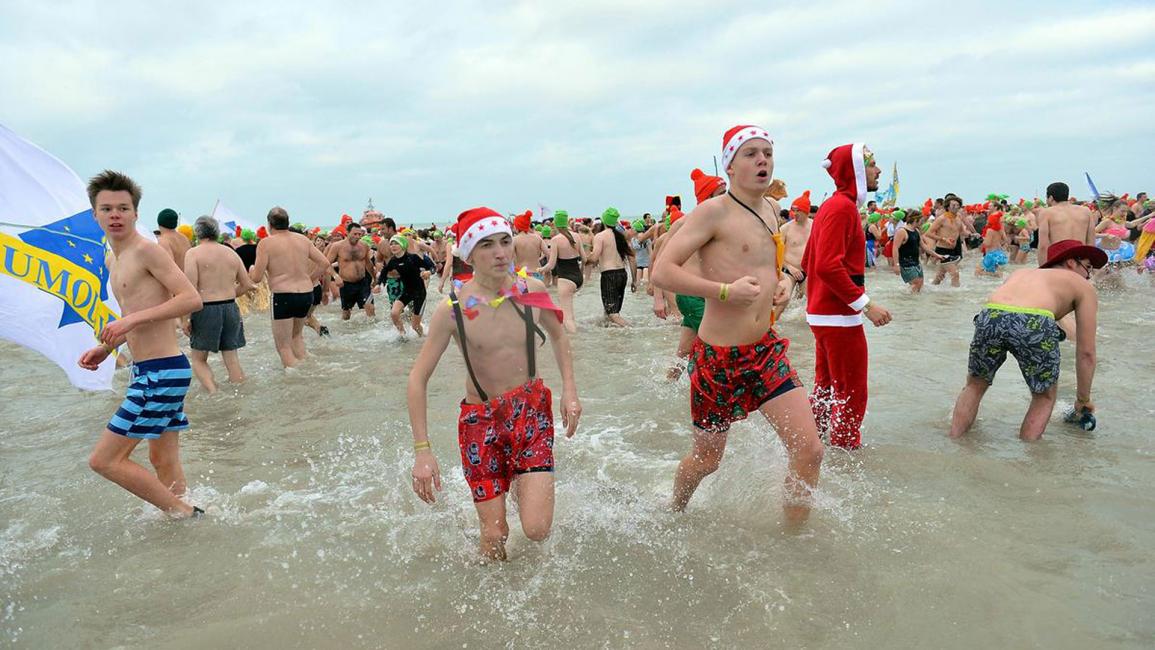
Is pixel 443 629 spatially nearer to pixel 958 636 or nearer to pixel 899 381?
pixel 958 636

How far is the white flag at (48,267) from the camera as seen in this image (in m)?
4.79

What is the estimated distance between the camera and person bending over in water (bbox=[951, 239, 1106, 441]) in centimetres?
474

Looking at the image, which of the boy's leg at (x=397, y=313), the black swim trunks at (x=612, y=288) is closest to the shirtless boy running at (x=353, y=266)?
the boy's leg at (x=397, y=313)

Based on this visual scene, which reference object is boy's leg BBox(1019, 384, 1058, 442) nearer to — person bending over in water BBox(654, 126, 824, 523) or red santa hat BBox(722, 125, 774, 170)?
person bending over in water BBox(654, 126, 824, 523)

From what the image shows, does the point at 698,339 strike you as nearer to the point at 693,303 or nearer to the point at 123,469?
the point at 123,469

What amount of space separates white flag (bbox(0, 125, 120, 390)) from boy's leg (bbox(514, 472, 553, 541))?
125 inches

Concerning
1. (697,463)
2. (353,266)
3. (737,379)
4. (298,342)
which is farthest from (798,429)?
(353,266)

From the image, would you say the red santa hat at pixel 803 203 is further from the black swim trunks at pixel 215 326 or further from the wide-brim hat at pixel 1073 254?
the black swim trunks at pixel 215 326

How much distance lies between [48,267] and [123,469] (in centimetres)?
174

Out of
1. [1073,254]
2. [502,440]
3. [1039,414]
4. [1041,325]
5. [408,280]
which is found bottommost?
[1039,414]

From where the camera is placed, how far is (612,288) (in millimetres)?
11609

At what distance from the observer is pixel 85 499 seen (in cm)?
471

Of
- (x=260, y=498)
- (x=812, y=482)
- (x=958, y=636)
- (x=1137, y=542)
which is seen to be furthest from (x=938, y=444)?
(x=260, y=498)

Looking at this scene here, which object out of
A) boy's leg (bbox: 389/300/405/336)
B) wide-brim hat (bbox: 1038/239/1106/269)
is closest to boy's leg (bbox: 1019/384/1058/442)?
wide-brim hat (bbox: 1038/239/1106/269)
